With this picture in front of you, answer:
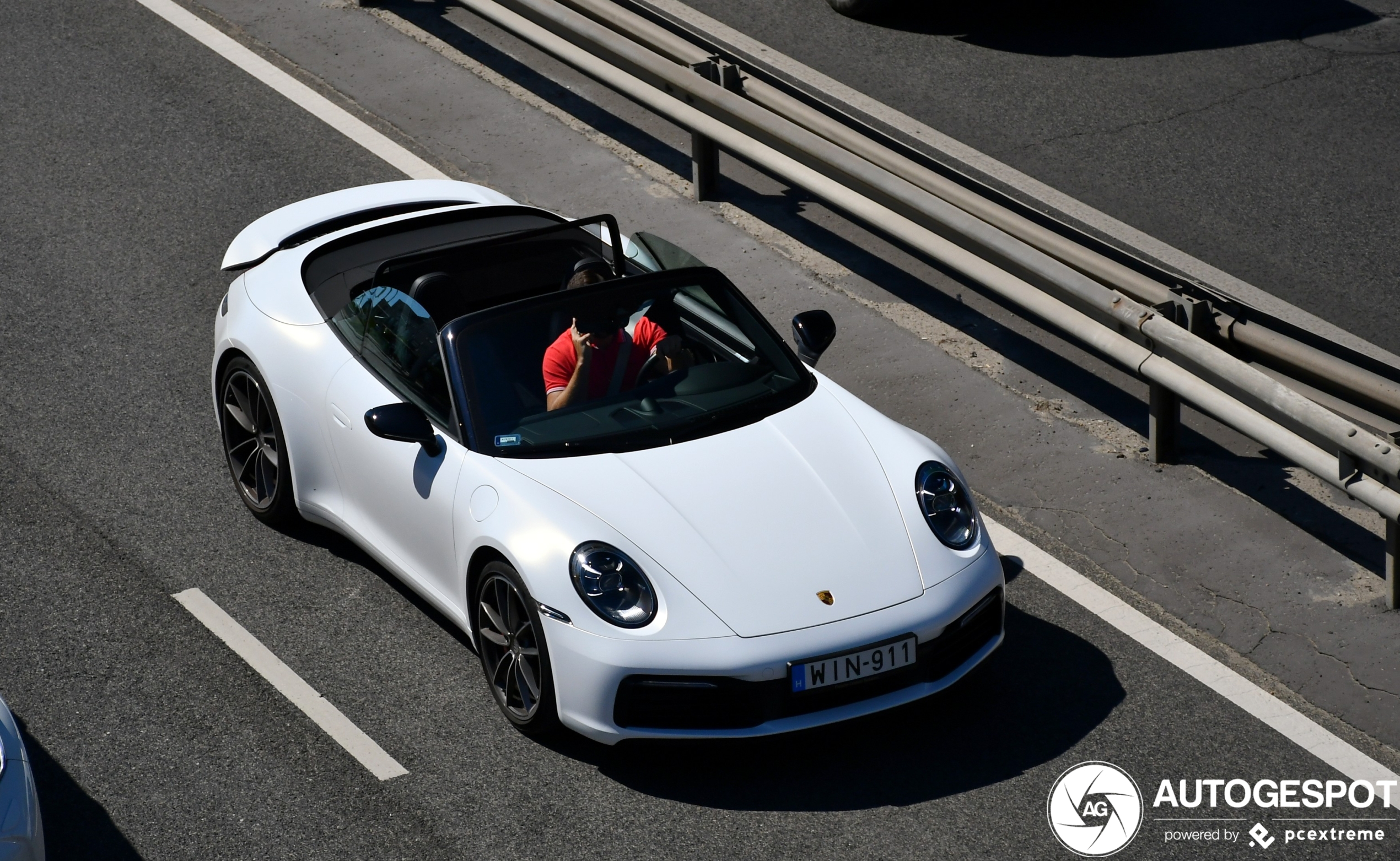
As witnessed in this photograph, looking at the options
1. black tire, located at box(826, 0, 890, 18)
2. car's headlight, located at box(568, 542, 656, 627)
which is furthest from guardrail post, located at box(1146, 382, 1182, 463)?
black tire, located at box(826, 0, 890, 18)

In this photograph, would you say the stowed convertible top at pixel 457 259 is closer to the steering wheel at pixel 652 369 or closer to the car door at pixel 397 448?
the car door at pixel 397 448

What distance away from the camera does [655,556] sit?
5.36m

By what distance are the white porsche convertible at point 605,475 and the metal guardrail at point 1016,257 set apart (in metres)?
1.52

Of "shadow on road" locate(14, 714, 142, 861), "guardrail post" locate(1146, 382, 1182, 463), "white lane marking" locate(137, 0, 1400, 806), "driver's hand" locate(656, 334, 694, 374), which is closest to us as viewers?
"shadow on road" locate(14, 714, 142, 861)

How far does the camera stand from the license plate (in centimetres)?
514

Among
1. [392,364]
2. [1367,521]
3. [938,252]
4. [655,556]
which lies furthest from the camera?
[938,252]

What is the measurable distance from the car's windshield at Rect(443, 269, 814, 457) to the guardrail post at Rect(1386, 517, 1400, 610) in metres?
2.39

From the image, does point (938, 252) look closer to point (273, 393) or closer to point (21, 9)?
point (273, 393)

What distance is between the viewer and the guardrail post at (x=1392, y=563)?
20.5 feet

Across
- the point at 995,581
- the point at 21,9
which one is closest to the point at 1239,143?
the point at 995,581

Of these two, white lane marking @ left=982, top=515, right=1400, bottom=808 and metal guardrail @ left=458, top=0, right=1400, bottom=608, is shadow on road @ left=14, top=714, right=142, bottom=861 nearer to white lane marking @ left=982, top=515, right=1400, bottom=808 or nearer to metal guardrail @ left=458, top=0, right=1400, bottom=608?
white lane marking @ left=982, top=515, right=1400, bottom=808

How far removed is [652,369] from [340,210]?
225 centimetres

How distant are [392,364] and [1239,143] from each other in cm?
669

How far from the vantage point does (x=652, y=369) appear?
6.22 meters
